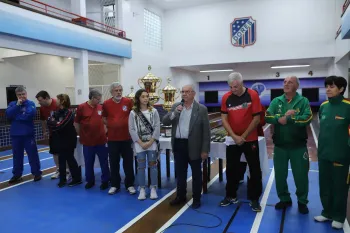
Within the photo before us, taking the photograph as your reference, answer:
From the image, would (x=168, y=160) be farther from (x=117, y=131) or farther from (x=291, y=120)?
(x=291, y=120)

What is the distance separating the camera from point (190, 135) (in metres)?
3.18

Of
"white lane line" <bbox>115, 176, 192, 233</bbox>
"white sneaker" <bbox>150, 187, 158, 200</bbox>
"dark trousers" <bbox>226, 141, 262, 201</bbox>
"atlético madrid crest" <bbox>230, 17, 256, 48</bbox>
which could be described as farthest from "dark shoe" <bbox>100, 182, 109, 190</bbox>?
"atlético madrid crest" <bbox>230, 17, 256, 48</bbox>

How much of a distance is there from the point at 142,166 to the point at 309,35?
37.5ft

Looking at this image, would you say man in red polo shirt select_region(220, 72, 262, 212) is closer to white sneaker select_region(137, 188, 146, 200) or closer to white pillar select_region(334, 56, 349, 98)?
white sneaker select_region(137, 188, 146, 200)

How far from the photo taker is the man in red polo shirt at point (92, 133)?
3918 mm

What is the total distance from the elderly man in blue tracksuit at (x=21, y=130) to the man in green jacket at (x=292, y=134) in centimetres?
359

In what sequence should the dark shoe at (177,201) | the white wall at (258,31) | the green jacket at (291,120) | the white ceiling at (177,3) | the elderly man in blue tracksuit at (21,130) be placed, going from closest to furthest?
1. the green jacket at (291,120)
2. the dark shoe at (177,201)
3. the elderly man in blue tracksuit at (21,130)
4. the white wall at (258,31)
5. the white ceiling at (177,3)

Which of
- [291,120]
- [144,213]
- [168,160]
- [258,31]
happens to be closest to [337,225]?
[291,120]

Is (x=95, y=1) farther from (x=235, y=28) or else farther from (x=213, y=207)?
(x=213, y=207)

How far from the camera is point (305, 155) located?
2951mm

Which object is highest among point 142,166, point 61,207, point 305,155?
point 305,155

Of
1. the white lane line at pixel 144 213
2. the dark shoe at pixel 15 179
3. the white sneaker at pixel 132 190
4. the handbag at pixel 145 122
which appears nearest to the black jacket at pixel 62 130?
the dark shoe at pixel 15 179

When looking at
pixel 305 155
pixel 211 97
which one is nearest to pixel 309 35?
pixel 211 97

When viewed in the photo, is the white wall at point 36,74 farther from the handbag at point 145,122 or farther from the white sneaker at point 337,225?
the white sneaker at point 337,225
